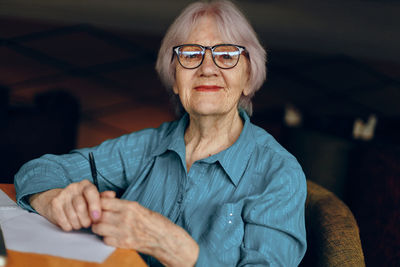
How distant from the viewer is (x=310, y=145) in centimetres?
295

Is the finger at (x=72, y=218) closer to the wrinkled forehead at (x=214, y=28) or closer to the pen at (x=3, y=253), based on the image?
the pen at (x=3, y=253)

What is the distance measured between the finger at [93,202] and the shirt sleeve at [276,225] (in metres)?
0.42

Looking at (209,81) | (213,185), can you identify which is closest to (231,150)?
A: (213,185)

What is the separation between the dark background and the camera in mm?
3516

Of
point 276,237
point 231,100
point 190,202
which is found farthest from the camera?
point 231,100

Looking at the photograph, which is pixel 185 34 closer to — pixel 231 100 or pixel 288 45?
pixel 231 100

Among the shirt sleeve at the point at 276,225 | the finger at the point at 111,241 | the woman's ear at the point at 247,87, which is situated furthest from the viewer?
the woman's ear at the point at 247,87

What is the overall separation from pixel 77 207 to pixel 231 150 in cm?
56

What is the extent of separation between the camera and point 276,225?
122 centimetres

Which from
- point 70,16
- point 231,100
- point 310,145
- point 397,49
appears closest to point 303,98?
point 397,49

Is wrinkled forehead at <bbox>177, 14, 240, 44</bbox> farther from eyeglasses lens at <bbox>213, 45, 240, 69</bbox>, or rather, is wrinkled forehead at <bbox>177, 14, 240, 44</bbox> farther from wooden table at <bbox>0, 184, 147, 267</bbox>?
wooden table at <bbox>0, 184, 147, 267</bbox>

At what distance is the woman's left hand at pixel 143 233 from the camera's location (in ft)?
3.53

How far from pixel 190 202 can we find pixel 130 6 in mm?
2914

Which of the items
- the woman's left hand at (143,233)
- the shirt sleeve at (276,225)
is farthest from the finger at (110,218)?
the shirt sleeve at (276,225)
